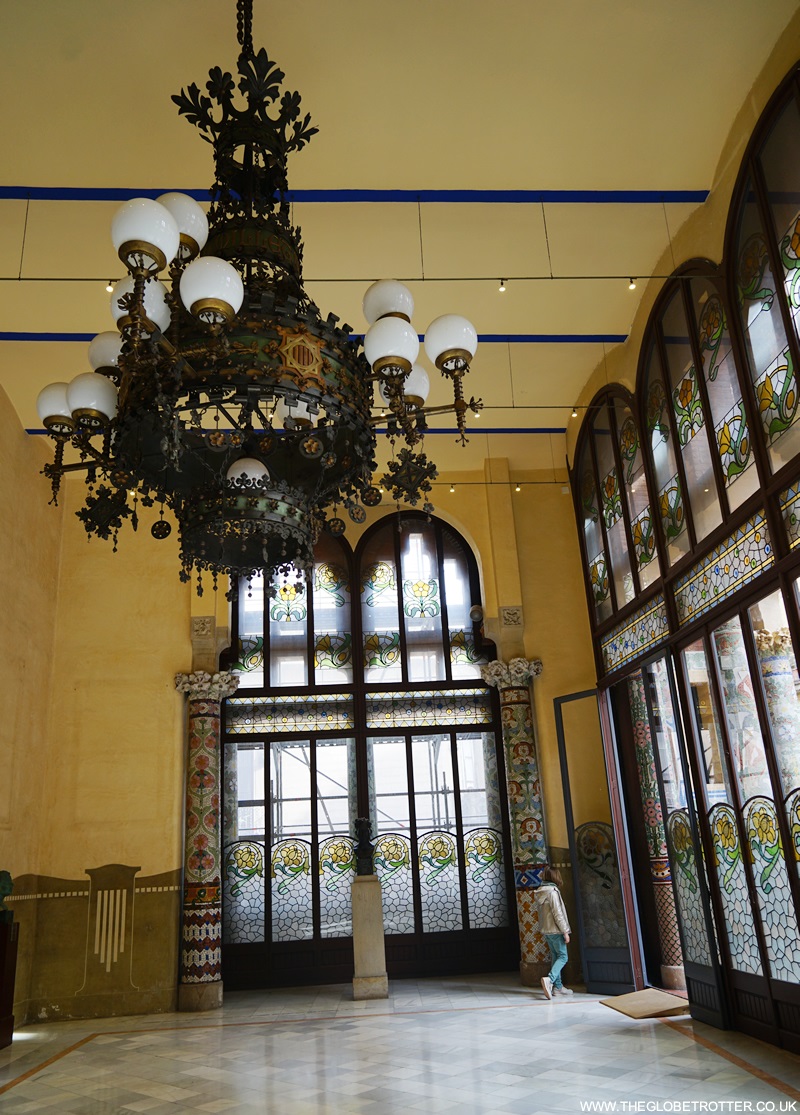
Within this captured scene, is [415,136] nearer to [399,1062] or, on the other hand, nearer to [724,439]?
[724,439]

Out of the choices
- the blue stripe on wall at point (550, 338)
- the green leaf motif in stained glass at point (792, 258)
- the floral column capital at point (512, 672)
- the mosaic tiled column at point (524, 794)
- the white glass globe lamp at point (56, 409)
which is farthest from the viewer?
the floral column capital at point (512, 672)

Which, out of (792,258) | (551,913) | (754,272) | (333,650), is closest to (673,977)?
(551,913)

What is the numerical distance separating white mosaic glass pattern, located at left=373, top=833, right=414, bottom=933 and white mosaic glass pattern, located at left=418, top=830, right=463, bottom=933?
0.53ft

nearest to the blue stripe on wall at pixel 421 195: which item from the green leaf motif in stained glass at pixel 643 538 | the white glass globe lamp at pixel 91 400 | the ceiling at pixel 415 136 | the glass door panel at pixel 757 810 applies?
the ceiling at pixel 415 136

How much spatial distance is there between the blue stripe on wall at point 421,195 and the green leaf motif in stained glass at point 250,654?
5917 mm

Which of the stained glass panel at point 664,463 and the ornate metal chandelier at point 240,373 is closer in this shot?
the ornate metal chandelier at point 240,373

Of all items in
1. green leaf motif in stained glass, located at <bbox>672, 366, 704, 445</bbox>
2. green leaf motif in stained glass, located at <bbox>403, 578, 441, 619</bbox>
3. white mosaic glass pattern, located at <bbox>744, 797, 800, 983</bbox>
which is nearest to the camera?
white mosaic glass pattern, located at <bbox>744, 797, 800, 983</bbox>

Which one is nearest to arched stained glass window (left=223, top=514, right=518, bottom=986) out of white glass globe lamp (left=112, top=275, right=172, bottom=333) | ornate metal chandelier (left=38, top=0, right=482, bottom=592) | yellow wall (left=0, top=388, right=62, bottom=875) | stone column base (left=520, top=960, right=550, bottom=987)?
stone column base (left=520, top=960, right=550, bottom=987)

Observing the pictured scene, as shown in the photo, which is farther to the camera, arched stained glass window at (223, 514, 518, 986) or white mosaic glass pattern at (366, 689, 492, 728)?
white mosaic glass pattern at (366, 689, 492, 728)

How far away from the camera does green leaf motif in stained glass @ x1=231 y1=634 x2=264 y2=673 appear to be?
1093cm

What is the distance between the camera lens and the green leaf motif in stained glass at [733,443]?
255 inches

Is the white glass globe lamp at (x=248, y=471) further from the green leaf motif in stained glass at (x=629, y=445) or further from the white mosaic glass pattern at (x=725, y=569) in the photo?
the green leaf motif in stained glass at (x=629, y=445)

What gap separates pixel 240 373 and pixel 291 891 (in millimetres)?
8062

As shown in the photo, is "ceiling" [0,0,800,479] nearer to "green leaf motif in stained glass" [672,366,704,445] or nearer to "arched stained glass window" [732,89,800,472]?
"arched stained glass window" [732,89,800,472]
